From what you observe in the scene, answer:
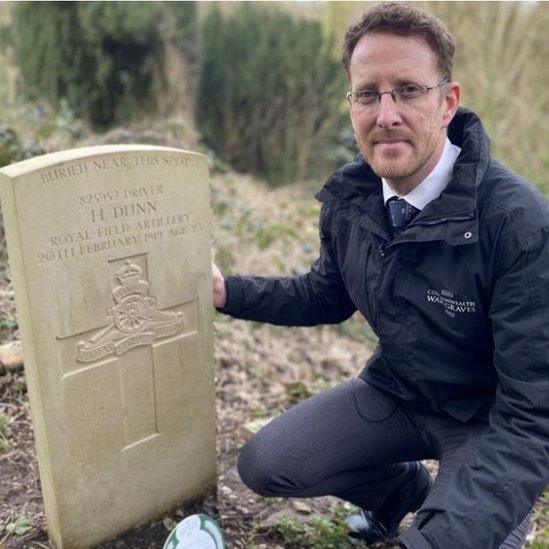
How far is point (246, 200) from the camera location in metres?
6.23

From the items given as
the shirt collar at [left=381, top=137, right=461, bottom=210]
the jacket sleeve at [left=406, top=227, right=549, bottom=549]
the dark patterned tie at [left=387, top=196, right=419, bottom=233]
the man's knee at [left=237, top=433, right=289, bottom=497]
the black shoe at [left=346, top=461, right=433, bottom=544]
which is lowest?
the black shoe at [left=346, top=461, right=433, bottom=544]

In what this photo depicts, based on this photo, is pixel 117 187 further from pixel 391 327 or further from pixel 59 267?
pixel 391 327

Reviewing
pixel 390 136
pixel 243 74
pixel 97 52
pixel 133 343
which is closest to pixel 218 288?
pixel 133 343

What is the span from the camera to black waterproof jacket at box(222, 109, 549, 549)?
70.9 inches

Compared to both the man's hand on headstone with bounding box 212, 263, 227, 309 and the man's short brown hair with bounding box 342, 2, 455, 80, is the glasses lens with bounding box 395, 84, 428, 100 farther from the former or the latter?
the man's hand on headstone with bounding box 212, 263, 227, 309

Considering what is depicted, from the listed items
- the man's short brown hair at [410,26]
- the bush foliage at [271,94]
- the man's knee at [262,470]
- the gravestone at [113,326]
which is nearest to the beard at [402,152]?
the man's short brown hair at [410,26]

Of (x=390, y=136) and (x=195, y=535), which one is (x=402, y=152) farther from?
(x=195, y=535)

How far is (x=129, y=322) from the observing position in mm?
2197

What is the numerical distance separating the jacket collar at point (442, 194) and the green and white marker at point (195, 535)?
3.58ft

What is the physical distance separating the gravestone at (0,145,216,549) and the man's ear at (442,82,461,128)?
2.74ft

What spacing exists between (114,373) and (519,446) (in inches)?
50.7

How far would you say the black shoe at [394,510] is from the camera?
250 cm

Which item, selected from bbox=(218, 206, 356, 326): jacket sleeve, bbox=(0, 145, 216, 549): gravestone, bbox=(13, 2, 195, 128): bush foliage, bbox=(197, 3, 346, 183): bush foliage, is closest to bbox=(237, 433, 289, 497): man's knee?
bbox=(0, 145, 216, 549): gravestone

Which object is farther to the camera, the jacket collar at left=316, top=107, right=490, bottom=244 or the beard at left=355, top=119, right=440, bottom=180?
the beard at left=355, top=119, right=440, bottom=180
